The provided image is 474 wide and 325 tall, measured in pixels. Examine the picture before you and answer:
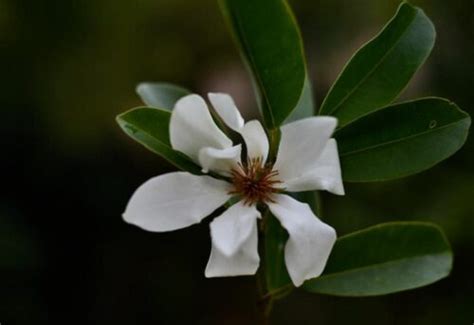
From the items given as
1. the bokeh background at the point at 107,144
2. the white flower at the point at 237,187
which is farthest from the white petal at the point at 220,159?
the bokeh background at the point at 107,144

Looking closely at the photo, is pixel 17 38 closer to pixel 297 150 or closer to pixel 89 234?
pixel 89 234

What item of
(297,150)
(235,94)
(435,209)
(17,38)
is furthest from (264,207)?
(17,38)

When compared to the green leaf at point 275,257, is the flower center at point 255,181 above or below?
above

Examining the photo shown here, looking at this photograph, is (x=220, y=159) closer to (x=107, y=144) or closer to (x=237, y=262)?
(x=237, y=262)

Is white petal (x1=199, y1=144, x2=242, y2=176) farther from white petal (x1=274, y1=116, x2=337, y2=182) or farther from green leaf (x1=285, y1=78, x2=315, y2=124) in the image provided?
green leaf (x1=285, y1=78, x2=315, y2=124)

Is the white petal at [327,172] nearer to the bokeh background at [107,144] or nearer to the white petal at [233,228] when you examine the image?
the white petal at [233,228]

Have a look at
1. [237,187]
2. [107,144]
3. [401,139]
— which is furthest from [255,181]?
[107,144]
